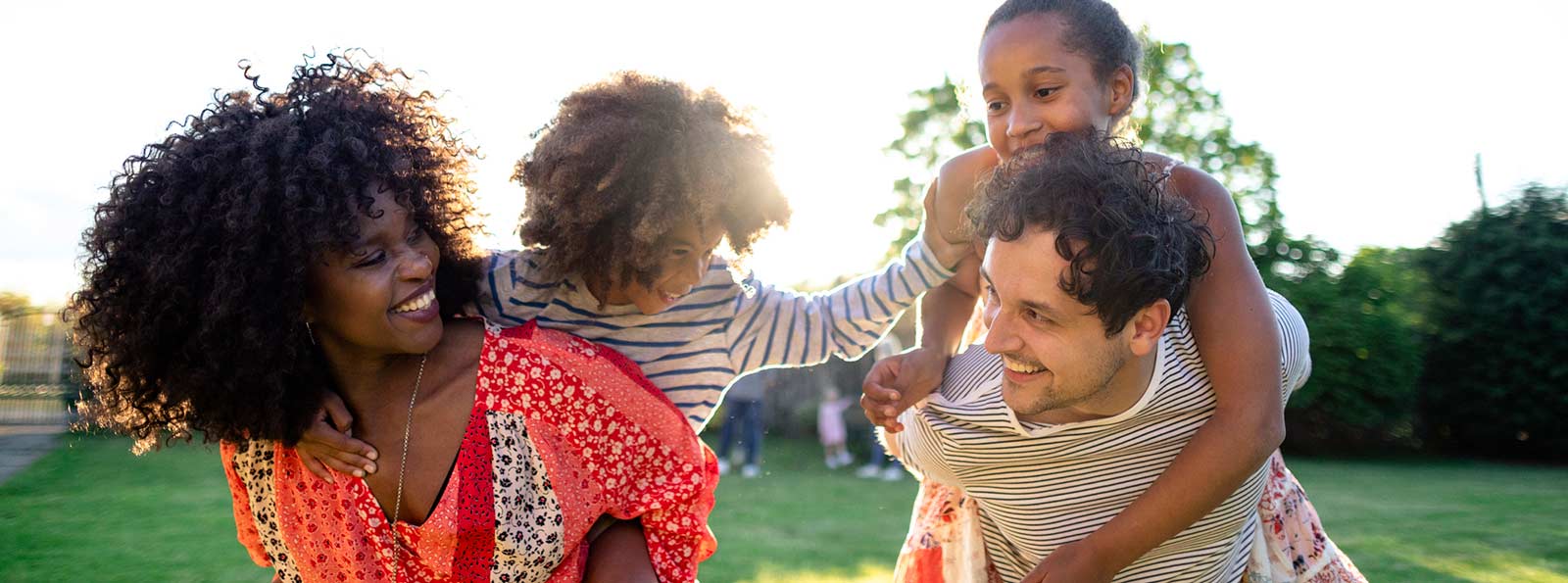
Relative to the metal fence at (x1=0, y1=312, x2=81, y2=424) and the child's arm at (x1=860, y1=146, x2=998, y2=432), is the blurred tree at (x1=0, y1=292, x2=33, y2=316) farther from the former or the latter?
the child's arm at (x1=860, y1=146, x2=998, y2=432)

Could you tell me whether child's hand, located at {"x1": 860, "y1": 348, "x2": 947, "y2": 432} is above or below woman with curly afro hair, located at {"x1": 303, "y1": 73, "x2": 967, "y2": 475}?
below

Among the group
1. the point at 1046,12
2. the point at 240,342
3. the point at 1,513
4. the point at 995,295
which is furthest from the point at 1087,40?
the point at 1,513

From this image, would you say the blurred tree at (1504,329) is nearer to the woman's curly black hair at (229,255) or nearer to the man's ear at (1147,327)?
the man's ear at (1147,327)

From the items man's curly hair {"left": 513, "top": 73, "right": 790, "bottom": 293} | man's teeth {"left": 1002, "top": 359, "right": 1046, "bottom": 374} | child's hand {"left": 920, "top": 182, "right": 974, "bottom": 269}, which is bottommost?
man's teeth {"left": 1002, "top": 359, "right": 1046, "bottom": 374}

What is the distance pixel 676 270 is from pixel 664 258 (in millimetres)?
61

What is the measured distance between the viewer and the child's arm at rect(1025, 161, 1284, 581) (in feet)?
8.59

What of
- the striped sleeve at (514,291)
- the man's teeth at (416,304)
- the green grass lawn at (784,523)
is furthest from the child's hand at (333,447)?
the green grass lawn at (784,523)

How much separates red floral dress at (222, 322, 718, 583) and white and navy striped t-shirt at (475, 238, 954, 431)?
17cm

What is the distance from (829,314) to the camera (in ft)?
10.7

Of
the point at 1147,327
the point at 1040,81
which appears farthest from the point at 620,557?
the point at 1040,81

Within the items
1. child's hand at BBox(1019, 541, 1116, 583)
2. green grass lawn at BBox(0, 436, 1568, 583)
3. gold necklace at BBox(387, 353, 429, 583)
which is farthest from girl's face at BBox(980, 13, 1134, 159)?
green grass lawn at BBox(0, 436, 1568, 583)

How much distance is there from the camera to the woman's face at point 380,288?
2.72 m

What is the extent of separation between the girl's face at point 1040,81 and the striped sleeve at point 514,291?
1309mm

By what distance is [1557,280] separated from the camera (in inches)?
658
